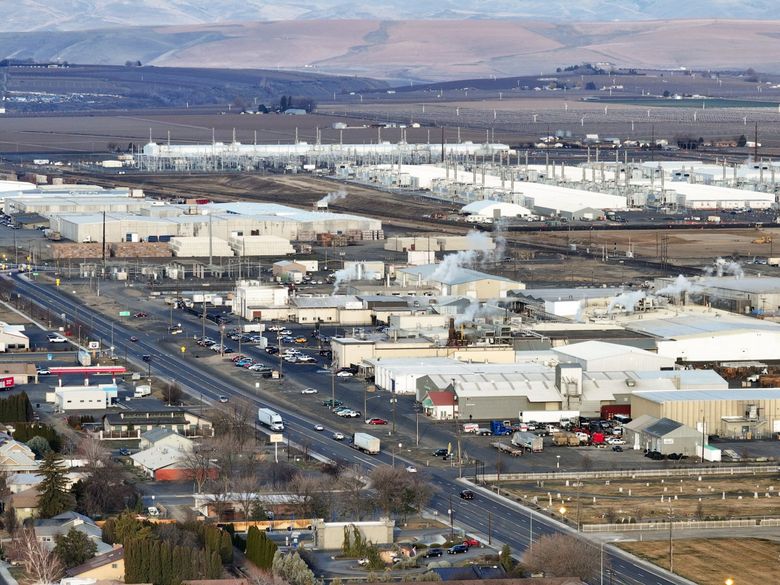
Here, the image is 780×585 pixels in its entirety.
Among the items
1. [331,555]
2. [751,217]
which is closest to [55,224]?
[751,217]

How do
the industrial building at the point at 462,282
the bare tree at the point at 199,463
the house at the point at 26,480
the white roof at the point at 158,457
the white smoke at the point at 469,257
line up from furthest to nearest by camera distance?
the white smoke at the point at 469,257, the industrial building at the point at 462,282, the white roof at the point at 158,457, the bare tree at the point at 199,463, the house at the point at 26,480

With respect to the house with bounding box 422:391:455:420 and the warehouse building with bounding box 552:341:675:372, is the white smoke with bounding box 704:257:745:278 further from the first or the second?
the house with bounding box 422:391:455:420

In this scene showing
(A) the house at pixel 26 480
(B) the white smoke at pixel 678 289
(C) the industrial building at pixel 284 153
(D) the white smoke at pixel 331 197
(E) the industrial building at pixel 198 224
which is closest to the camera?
(A) the house at pixel 26 480

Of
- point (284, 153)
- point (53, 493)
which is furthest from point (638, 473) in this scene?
point (284, 153)

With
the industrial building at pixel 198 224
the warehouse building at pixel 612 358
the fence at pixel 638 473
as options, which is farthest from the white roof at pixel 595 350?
the industrial building at pixel 198 224

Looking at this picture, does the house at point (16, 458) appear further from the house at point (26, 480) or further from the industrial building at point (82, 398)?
the industrial building at point (82, 398)

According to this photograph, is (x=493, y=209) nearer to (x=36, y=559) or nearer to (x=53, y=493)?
(x=53, y=493)

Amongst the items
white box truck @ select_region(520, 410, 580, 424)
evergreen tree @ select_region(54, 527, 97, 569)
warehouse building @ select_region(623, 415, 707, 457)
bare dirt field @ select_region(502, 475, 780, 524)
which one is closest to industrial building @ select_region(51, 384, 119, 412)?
white box truck @ select_region(520, 410, 580, 424)

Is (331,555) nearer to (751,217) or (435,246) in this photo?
(435,246)
